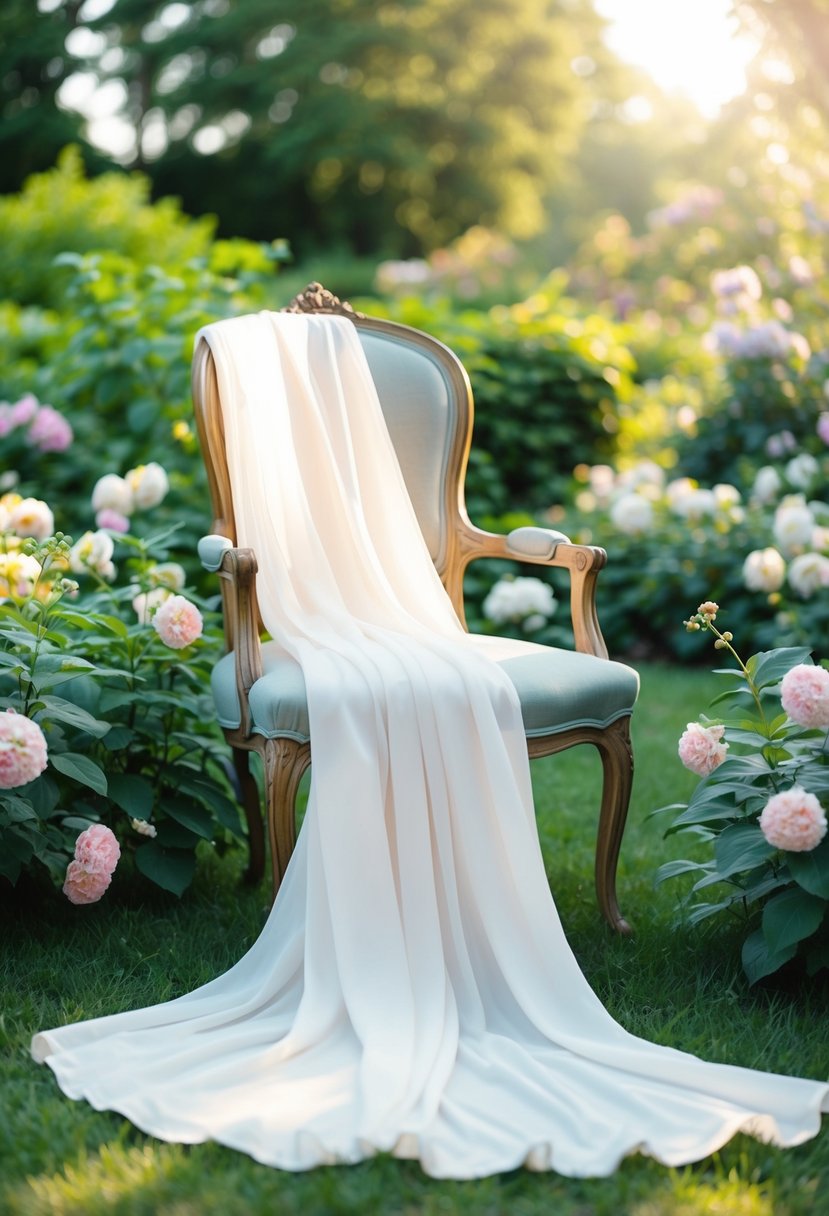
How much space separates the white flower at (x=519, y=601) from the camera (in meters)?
4.53

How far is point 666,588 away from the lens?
193 inches

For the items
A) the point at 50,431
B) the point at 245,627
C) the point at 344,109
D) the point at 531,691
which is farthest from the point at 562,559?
the point at 344,109

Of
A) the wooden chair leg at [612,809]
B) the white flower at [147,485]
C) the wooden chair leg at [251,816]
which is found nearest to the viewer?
the wooden chair leg at [612,809]

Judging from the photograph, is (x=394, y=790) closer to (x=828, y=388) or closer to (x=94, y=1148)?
(x=94, y=1148)

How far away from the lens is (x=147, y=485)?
3.12 m

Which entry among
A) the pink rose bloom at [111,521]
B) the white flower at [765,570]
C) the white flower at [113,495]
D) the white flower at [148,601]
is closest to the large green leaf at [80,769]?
the white flower at [148,601]

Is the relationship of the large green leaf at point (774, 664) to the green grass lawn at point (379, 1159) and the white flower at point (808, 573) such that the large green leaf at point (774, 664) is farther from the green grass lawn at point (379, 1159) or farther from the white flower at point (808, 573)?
the white flower at point (808, 573)

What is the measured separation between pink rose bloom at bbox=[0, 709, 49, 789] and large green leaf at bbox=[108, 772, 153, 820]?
0.40 meters

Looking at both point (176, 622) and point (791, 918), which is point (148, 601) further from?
point (791, 918)

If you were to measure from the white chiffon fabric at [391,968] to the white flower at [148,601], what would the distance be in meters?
0.26

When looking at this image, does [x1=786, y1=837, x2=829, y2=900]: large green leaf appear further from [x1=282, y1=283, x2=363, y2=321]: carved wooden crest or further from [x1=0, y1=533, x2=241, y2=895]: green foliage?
[x1=282, y1=283, x2=363, y2=321]: carved wooden crest

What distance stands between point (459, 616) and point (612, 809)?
0.62 m

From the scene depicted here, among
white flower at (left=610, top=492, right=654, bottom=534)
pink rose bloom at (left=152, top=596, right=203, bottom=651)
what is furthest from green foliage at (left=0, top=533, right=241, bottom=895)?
white flower at (left=610, top=492, right=654, bottom=534)

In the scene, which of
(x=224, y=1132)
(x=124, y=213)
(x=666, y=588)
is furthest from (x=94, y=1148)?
(x=124, y=213)
